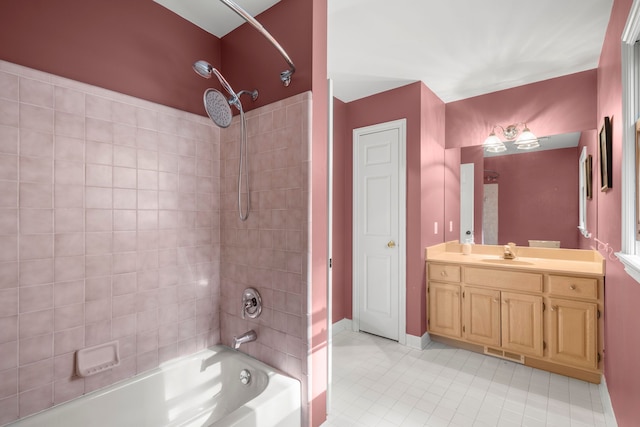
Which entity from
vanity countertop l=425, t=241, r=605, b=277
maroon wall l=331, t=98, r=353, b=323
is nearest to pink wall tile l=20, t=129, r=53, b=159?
maroon wall l=331, t=98, r=353, b=323

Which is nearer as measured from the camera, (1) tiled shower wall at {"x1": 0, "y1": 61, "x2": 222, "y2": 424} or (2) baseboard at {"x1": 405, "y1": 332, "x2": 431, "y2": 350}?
(1) tiled shower wall at {"x1": 0, "y1": 61, "x2": 222, "y2": 424}

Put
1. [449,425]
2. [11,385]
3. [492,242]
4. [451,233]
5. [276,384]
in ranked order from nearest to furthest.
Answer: [11,385] < [276,384] < [449,425] < [492,242] < [451,233]

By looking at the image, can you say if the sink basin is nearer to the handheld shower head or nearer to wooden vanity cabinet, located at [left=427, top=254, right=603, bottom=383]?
wooden vanity cabinet, located at [left=427, top=254, right=603, bottom=383]

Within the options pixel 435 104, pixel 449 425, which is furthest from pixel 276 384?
pixel 435 104

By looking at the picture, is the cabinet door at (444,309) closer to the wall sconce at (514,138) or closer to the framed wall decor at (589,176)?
the framed wall decor at (589,176)

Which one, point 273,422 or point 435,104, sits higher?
point 435,104

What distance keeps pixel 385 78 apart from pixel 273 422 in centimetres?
284

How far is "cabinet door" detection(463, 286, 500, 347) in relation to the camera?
255cm

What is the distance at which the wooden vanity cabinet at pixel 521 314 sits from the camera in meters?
2.16

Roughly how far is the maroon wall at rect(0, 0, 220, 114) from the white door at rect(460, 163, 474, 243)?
268 cm

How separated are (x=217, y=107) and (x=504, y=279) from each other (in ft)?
8.66

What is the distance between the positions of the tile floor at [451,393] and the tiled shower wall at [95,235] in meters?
0.82

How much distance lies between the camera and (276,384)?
1534mm

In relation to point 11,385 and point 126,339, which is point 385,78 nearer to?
point 126,339
